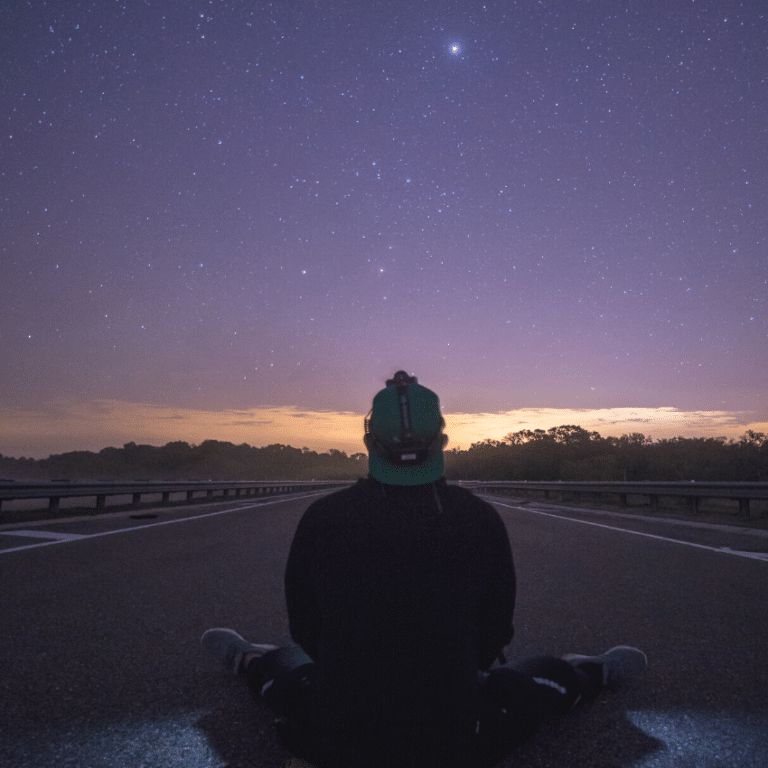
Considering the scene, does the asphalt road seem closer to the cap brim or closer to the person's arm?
the person's arm

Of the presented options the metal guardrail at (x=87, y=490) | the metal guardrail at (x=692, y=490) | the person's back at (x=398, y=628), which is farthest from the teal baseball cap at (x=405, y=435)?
the metal guardrail at (x=692, y=490)

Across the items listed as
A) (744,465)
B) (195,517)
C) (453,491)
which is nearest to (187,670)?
(453,491)

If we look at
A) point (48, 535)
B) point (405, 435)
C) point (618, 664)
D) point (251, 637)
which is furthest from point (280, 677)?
point (48, 535)

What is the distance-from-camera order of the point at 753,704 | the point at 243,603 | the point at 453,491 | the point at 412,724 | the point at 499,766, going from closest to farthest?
the point at 412,724, the point at 453,491, the point at 499,766, the point at 753,704, the point at 243,603

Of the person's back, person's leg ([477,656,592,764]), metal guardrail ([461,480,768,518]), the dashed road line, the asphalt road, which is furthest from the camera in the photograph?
metal guardrail ([461,480,768,518])

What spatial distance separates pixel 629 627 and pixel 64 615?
4407 millimetres

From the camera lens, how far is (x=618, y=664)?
3127 millimetres

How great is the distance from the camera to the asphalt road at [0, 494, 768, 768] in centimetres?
248

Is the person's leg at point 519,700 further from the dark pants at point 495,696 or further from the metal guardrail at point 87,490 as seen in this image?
the metal guardrail at point 87,490

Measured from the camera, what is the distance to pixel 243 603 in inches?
202

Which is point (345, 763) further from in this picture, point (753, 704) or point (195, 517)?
point (195, 517)

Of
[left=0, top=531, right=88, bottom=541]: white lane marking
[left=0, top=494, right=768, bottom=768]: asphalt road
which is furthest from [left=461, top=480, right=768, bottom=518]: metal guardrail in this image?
[left=0, top=531, right=88, bottom=541]: white lane marking

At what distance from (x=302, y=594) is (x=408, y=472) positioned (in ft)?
2.25

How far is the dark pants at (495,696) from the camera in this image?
2082 mm
